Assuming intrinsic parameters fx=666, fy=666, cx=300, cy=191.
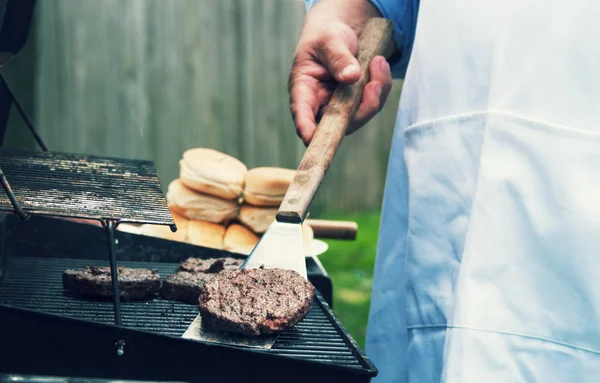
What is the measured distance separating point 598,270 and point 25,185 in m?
1.44

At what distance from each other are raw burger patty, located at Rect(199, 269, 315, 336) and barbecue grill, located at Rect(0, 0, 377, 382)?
0.07 metres

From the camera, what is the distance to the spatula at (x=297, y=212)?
155cm

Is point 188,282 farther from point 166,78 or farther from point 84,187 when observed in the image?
point 166,78

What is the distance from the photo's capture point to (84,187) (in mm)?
1858

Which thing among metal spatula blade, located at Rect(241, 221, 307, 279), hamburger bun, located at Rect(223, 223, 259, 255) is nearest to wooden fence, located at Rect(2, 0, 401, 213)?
hamburger bun, located at Rect(223, 223, 259, 255)

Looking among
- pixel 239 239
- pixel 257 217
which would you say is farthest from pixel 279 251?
pixel 257 217

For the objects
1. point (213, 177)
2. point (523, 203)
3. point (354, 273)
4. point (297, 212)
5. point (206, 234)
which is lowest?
point (354, 273)

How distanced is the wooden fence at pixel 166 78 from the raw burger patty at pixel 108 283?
461cm

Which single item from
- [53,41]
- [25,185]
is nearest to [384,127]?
[53,41]

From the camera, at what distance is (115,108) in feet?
22.4

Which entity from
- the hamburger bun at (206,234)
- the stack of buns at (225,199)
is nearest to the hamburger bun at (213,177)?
the stack of buns at (225,199)

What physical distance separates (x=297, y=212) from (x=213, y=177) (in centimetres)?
125

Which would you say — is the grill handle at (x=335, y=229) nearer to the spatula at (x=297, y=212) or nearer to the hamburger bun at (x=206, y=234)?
the hamburger bun at (x=206, y=234)

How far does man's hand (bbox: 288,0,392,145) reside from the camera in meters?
2.16
